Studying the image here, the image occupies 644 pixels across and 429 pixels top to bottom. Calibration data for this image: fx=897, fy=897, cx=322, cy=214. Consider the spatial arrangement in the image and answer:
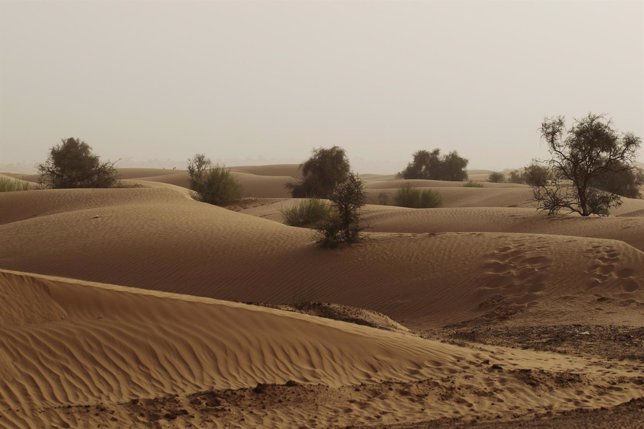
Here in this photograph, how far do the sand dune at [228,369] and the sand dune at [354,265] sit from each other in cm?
576

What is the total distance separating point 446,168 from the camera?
3194 inches

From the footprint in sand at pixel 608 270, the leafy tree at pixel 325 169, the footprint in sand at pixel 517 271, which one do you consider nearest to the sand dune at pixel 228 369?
the footprint in sand at pixel 517 271

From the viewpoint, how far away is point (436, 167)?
81438mm

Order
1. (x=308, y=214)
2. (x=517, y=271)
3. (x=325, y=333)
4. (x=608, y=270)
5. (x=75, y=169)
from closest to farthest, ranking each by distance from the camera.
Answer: (x=325, y=333) < (x=608, y=270) < (x=517, y=271) < (x=308, y=214) < (x=75, y=169)

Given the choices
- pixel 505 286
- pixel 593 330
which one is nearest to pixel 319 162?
pixel 505 286

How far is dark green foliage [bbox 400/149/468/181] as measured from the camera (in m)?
81.1

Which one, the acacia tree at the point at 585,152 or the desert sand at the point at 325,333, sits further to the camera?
the acacia tree at the point at 585,152

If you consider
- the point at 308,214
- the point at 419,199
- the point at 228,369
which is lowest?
the point at 228,369

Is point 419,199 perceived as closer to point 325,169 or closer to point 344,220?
point 325,169

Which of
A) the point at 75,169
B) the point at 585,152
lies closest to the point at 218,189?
the point at 75,169

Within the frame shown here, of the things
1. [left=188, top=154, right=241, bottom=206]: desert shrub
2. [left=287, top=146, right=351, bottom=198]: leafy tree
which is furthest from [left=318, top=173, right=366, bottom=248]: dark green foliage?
[left=287, top=146, right=351, bottom=198]: leafy tree

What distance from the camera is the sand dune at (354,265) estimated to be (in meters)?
18.4

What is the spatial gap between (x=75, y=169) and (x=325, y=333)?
119 feet

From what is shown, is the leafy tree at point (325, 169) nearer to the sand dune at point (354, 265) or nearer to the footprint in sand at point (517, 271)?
the sand dune at point (354, 265)
